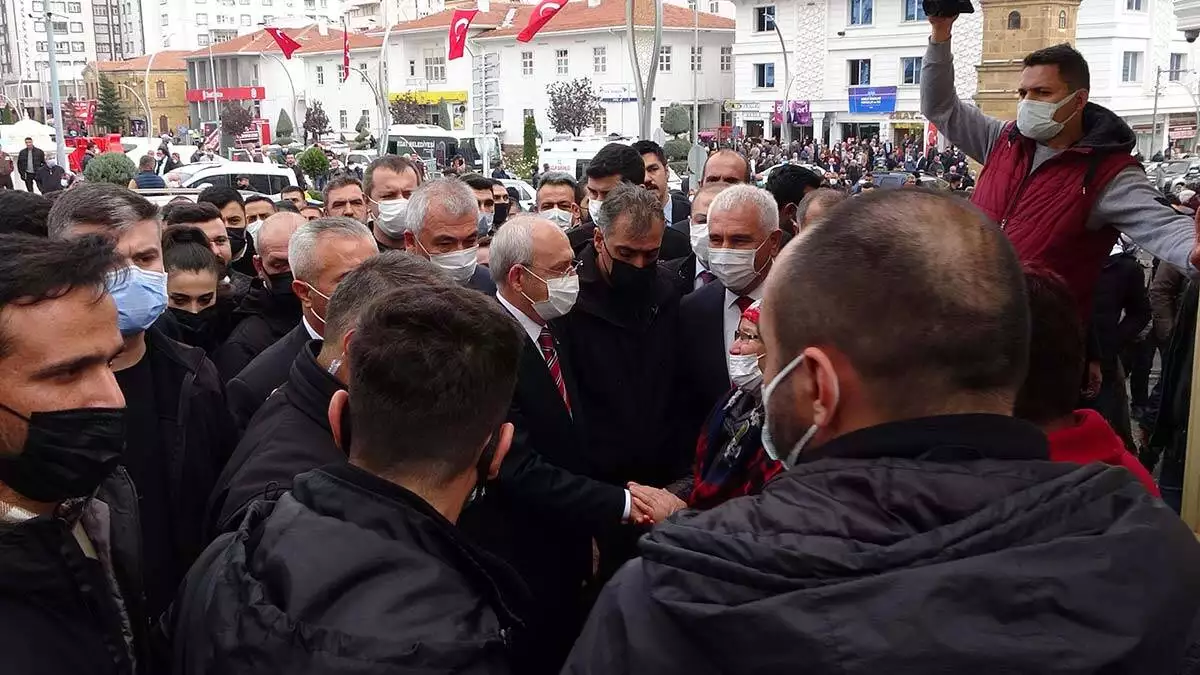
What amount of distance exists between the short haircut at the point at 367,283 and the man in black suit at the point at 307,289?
519 millimetres

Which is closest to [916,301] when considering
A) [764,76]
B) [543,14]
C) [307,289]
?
[307,289]

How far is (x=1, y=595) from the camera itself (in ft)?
6.01

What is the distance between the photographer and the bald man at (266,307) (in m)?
4.65

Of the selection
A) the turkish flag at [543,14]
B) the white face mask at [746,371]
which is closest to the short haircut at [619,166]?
the white face mask at [746,371]

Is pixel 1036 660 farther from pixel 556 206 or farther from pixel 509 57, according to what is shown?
pixel 509 57

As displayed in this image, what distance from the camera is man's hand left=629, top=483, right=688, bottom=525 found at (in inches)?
134

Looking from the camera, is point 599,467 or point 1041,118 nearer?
point 1041,118

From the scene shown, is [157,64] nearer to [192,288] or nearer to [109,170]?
[109,170]

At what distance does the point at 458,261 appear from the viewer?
195 inches

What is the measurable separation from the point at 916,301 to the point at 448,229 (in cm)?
373

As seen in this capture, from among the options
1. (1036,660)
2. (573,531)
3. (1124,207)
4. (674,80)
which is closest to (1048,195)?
(1124,207)

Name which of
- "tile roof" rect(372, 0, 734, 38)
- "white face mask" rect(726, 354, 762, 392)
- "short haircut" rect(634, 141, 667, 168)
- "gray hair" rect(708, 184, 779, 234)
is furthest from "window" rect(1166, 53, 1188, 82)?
"white face mask" rect(726, 354, 762, 392)

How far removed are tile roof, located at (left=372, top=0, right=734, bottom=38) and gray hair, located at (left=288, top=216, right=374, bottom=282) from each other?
57.3 meters

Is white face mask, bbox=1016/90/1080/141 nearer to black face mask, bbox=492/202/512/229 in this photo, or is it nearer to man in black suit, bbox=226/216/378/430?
man in black suit, bbox=226/216/378/430
